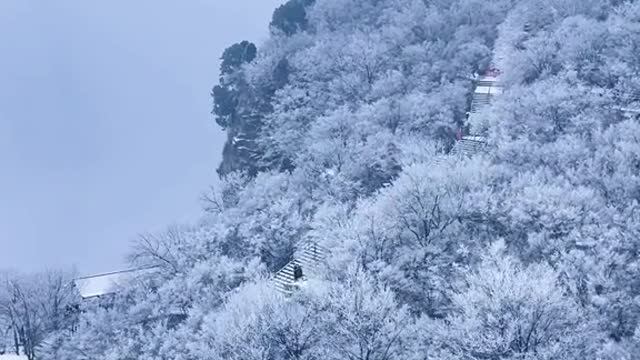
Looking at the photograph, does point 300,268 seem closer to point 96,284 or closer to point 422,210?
point 422,210

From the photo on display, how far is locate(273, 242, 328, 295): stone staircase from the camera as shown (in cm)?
2766

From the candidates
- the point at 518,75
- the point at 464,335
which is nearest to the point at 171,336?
the point at 464,335

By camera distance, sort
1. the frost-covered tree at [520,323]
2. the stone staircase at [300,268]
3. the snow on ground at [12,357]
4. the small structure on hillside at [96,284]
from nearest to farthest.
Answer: the frost-covered tree at [520,323]
the stone staircase at [300,268]
the snow on ground at [12,357]
the small structure on hillside at [96,284]

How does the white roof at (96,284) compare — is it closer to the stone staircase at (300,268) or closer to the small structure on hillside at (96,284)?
the small structure on hillside at (96,284)

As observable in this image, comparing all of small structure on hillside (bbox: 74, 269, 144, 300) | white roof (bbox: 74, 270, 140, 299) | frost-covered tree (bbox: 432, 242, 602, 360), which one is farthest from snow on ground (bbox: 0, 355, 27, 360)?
frost-covered tree (bbox: 432, 242, 602, 360)

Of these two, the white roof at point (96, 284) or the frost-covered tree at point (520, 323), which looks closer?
the frost-covered tree at point (520, 323)

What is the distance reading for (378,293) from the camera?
21406 mm

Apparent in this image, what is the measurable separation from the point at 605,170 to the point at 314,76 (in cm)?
2660

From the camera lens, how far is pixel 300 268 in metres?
29.0

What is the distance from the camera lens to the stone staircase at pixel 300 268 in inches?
1089

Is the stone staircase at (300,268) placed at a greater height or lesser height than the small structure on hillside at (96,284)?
greater

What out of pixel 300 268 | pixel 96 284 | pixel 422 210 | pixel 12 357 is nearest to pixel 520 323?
pixel 422 210

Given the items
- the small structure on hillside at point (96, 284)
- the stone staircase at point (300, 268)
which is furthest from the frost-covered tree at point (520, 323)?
the small structure on hillside at point (96, 284)

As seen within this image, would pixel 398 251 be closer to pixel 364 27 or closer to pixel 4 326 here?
pixel 4 326
